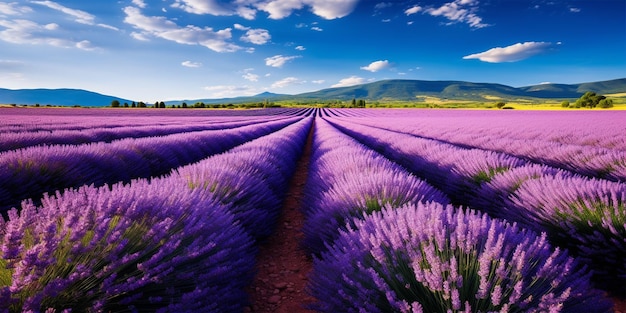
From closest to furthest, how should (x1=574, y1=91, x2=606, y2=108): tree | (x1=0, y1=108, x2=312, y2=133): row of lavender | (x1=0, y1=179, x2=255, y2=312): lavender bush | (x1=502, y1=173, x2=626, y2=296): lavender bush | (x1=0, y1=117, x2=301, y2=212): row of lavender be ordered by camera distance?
1. (x1=0, y1=179, x2=255, y2=312): lavender bush
2. (x1=502, y1=173, x2=626, y2=296): lavender bush
3. (x1=0, y1=117, x2=301, y2=212): row of lavender
4. (x1=0, y1=108, x2=312, y2=133): row of lavender
5. (x1=574, y1=91, x2=606, y2=108): tree

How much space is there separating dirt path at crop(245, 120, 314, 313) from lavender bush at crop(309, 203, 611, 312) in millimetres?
414

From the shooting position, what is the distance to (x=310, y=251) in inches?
96.2

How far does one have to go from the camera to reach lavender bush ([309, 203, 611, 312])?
3.33 feet

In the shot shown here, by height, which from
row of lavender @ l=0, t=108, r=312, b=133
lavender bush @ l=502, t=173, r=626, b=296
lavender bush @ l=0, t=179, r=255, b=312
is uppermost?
row of lavender @ l=0, t=108, r=312, b=133

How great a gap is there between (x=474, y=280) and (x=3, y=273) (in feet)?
5.33

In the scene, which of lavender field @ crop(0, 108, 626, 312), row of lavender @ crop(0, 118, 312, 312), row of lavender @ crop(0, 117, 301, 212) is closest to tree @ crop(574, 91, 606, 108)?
lavender field @ crop(0, 108, 626, 312)

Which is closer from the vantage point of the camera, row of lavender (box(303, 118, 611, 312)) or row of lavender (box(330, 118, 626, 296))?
row of lavender (box(303, 118, 611, 312))

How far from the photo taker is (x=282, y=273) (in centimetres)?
235

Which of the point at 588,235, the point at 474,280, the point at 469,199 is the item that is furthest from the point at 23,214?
the point at 469,199

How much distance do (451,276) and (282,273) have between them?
1.57m

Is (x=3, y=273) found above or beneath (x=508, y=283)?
above

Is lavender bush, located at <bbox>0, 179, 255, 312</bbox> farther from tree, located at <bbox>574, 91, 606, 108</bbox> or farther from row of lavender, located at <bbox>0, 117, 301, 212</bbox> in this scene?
tree, located at <bbox>574, 91, 606, 108</bbox>

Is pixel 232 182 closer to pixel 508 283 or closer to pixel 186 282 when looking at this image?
pixel 186 282

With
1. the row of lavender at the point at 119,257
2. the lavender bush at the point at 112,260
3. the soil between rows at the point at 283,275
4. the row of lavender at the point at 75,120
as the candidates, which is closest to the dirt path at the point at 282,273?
the soil between rows at the point at 283,275
